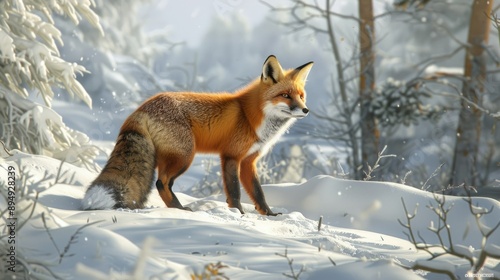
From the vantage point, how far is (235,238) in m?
3.90

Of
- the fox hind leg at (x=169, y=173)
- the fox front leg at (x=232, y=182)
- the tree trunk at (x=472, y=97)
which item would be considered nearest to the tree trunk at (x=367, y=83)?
the tree trunk at (x=472, y=97)

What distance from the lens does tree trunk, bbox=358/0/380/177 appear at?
1289 cm

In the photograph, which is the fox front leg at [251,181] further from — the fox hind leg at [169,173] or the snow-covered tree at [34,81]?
the snow-covered tree at [34,81]

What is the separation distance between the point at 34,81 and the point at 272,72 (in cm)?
386

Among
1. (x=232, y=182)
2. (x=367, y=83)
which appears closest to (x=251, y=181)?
(x=232, y=182)

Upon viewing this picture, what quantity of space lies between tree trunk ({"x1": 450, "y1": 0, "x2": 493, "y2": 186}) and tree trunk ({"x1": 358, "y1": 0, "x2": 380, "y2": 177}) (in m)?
1.96

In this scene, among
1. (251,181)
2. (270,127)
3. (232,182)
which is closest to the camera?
(232,182)

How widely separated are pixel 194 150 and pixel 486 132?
1516cm

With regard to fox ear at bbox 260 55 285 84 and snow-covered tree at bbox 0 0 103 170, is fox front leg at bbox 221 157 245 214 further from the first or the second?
snow-covered tree at bbox 0 0 103 170

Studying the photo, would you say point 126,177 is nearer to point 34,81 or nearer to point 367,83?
point 34,81

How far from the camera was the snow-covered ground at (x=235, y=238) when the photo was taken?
10.3 feet

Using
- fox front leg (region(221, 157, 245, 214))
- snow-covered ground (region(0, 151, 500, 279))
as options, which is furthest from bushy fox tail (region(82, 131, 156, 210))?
fox front leg (region(221, 157, 245, 214))

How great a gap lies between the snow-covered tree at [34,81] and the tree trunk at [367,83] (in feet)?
21.7

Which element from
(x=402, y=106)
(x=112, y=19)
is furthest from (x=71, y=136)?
(x=112, y=19)
